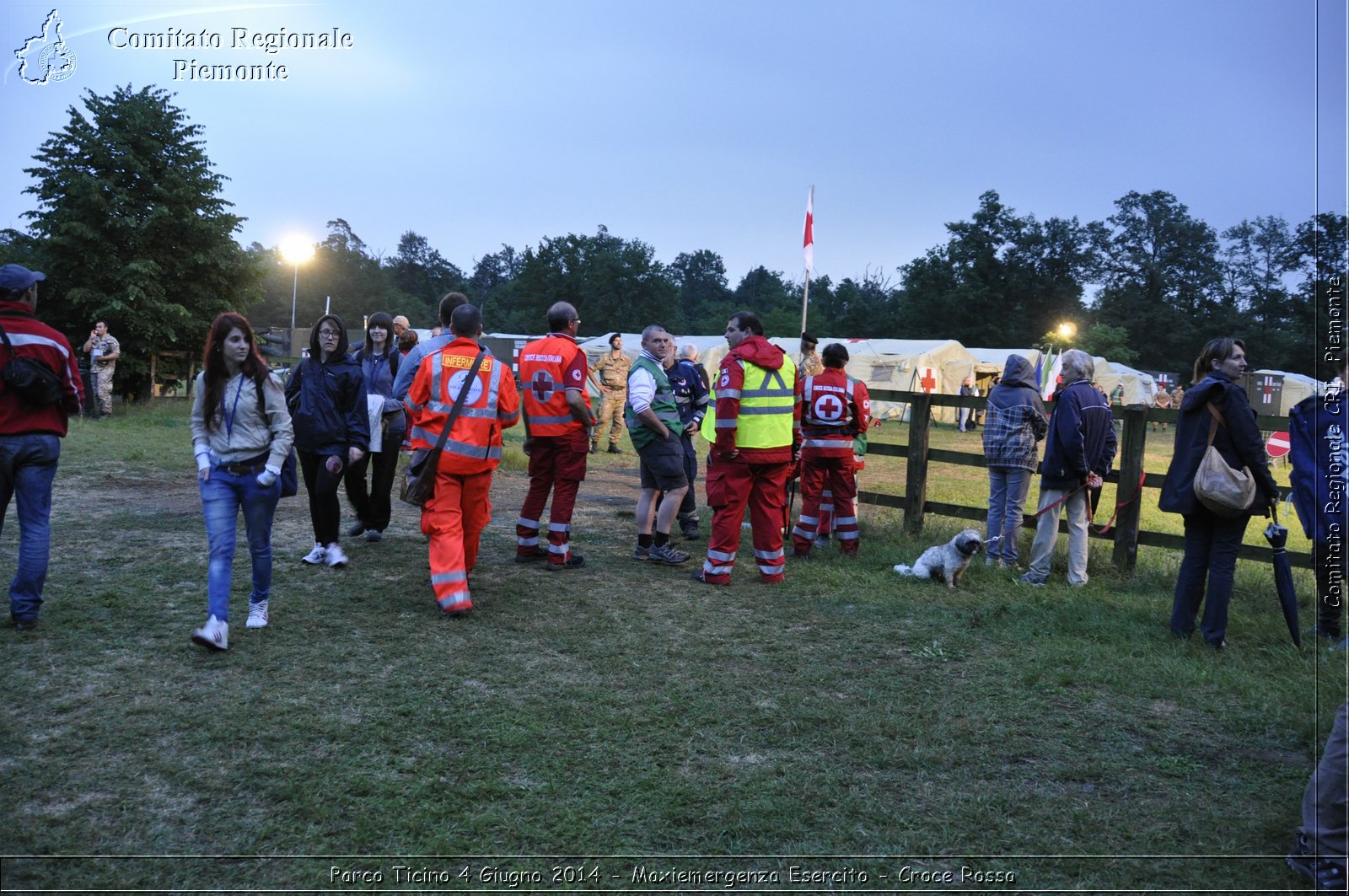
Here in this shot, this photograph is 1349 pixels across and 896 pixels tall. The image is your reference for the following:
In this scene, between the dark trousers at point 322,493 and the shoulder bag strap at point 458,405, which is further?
the dark trousers at point 322,493

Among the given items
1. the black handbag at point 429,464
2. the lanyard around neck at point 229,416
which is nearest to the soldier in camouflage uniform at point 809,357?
the black handbag at point 429,464

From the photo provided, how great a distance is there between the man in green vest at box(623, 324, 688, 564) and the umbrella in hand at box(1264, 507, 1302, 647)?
4.19 m

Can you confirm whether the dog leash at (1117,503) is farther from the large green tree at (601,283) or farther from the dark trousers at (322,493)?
the large green tree at (601,283)

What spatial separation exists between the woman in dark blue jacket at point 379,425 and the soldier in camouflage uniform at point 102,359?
12457 millimetres

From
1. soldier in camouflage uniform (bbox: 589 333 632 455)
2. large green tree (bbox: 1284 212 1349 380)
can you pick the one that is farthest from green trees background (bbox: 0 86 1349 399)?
soldier in camouflage uniform (bbox: 589 333 632 455)

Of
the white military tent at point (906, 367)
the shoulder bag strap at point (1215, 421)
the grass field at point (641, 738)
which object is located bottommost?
the grass field at point (641, 738)

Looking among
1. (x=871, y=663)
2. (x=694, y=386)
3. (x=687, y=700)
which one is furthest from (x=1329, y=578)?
(x=694, y=386)

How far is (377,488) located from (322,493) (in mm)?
1352

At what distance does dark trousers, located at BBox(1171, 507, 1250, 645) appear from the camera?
5852 millimetres

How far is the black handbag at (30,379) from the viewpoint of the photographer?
5082 mm

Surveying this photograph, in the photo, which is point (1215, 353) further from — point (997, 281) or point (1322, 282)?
point (997, 281)

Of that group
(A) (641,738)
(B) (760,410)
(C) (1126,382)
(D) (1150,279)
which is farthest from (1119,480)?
(D) (1150,279)

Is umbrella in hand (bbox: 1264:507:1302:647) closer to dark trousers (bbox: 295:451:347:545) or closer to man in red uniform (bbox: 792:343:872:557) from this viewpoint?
man in red uniform (bbox: 792:343:872:557)

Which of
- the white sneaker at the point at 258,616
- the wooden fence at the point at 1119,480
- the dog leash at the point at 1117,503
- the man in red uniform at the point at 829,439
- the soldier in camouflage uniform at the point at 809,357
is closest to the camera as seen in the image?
the white sneaker at the point at 258,616
